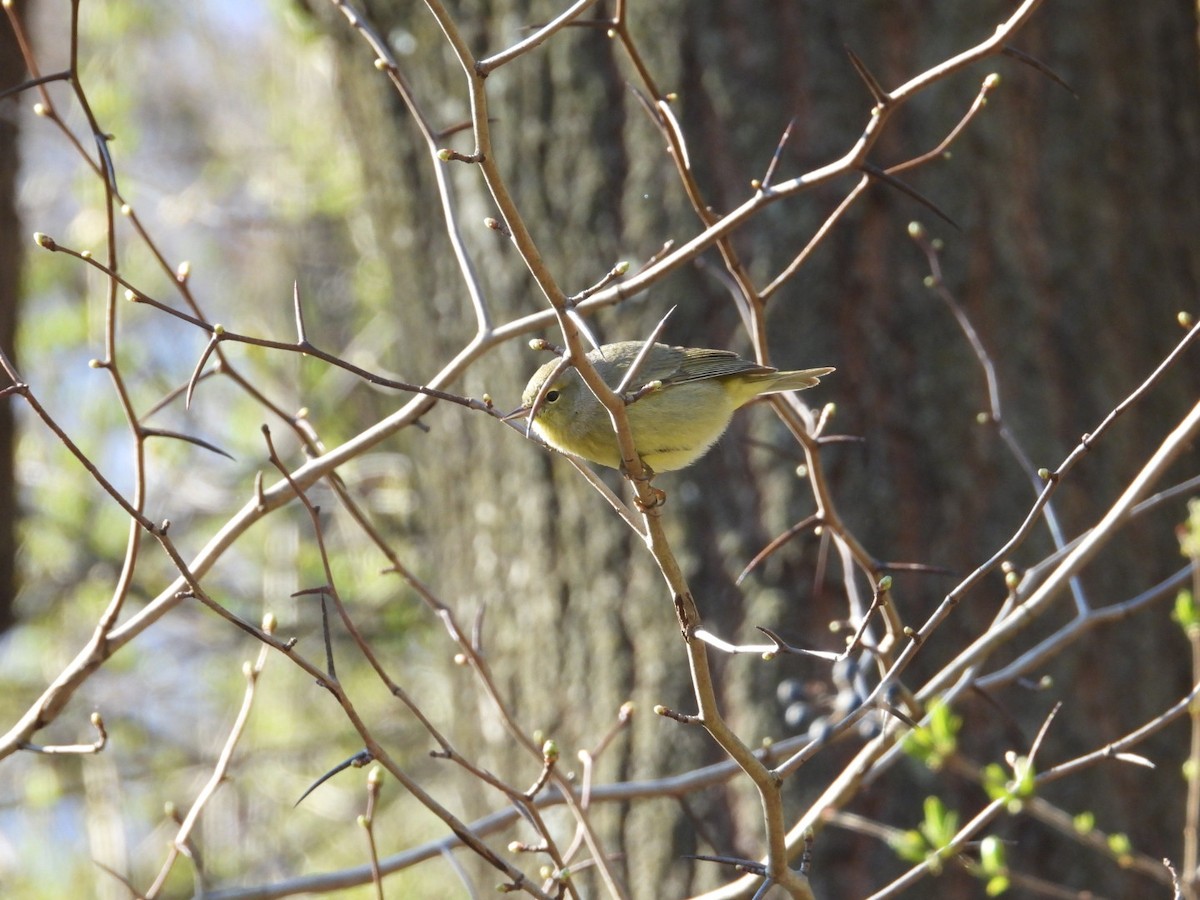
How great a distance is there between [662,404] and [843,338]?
3.56ft

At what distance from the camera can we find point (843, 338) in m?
4.05

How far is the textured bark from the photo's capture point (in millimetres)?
3975

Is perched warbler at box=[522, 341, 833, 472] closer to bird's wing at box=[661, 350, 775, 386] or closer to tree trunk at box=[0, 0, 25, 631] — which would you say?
bird's wing at box=[661, 350, 775, 386]

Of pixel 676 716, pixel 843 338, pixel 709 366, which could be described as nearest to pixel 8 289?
pixel 709 366

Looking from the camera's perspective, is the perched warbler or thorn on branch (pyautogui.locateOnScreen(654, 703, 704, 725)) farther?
the perched warbler

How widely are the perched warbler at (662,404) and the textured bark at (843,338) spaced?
1.49ft

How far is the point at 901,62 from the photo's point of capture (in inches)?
161

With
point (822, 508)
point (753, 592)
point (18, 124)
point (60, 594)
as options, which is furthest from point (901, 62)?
point (60, 594)

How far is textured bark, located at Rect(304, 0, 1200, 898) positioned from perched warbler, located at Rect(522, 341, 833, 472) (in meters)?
0.45

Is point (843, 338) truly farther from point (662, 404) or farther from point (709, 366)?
point (662, 404)

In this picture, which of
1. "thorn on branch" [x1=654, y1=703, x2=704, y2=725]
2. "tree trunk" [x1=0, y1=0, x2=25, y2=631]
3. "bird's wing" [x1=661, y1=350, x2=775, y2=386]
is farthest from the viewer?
"tree trunk" [x1=0, y1=0, x2=25, y2=631]

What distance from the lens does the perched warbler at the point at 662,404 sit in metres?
3.12

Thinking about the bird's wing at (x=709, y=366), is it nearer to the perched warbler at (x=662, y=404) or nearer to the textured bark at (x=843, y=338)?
the perched warbler at (x=662, y=404)

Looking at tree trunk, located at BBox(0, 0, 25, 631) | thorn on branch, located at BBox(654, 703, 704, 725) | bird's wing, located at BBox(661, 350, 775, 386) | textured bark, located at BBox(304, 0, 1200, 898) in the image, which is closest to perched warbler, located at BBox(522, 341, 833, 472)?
bird's wing, located at BBox(661, 350, 775, 386)
